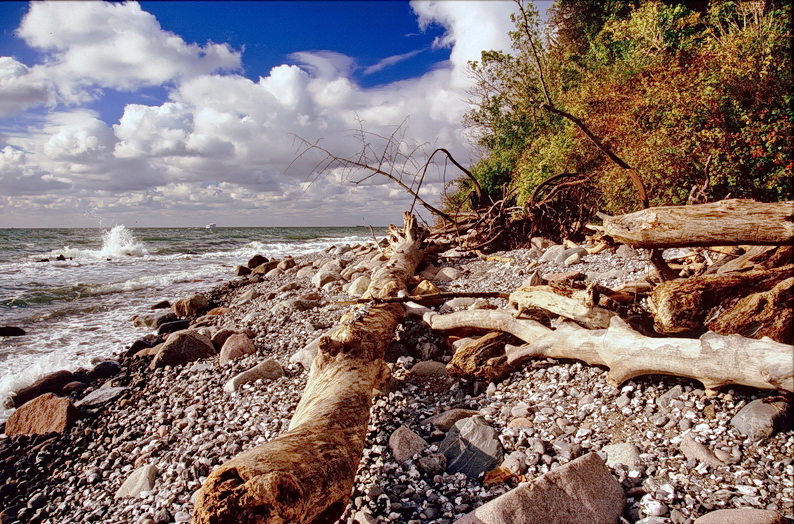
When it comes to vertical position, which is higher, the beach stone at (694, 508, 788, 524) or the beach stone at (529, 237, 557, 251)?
the beach stone at (529, 237, 557, 251)

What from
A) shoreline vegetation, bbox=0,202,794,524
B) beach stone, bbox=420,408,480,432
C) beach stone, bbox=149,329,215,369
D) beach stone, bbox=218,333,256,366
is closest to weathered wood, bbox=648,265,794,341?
shoreline vegetation, bbox=0,202,794,524

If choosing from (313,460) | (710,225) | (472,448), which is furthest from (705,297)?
(313,460)

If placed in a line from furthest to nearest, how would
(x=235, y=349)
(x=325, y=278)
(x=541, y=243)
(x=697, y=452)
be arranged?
(x=325, y=278) → (x=541, y=243) → (x=235, y=349) → (x=697, y=452)

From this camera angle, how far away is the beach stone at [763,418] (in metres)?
2.20

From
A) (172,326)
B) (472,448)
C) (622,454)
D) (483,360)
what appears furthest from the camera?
(172,326)

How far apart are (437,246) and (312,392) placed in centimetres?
694

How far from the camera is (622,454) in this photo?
229cm

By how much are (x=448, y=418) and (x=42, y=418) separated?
404cm

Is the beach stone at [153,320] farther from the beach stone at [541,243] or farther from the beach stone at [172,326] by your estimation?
the beach stone at [541,243]

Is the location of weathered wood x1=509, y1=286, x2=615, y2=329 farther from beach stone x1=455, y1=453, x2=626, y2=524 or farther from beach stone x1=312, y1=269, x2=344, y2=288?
beach stone x1=312, y1=269, x2=344, y2=288

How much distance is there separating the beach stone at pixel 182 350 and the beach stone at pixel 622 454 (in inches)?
180

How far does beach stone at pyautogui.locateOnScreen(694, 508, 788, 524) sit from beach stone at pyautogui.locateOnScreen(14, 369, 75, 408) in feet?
20.1

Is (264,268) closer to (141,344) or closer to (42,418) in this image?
(141,344)

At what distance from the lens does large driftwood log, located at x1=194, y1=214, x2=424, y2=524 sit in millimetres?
1721
